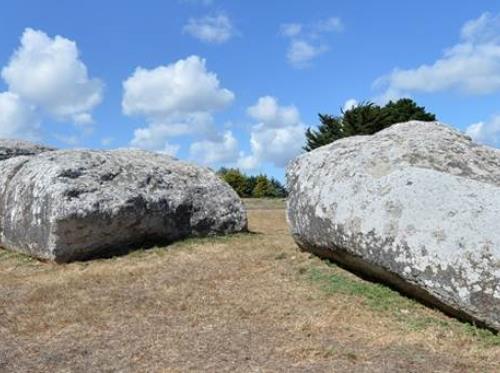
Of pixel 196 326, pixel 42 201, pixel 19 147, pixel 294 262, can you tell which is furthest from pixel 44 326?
pixel 19 147

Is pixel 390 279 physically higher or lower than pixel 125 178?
lower

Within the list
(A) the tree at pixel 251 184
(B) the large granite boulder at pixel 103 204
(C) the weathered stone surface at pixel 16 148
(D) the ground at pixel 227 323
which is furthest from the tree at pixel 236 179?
(D) the ground at pixel 227 323

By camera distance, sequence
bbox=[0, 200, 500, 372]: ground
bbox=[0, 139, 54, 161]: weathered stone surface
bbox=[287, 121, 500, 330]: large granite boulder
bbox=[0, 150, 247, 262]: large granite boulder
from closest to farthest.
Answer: bbox=[0, 200, 500, 372]: ground
bbox=[287, 121, 500, 330]: large granite boulder
bbox=[0, 150, 247, 262]: large granite boulder
bbox=[0, 139, 54, 161]: weathered stone surface

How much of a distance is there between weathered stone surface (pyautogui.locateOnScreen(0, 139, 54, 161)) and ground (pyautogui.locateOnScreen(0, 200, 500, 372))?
9287 mm

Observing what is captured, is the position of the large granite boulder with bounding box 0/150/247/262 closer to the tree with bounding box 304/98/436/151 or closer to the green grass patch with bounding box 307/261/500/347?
the green grass patch with bounding box 307/261/500/347

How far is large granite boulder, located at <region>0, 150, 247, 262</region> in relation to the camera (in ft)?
33.1

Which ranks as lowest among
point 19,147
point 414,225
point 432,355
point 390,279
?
point 432,355

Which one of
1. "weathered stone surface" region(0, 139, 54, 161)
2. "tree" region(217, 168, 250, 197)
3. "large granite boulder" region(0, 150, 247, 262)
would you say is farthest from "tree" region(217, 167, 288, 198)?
"large granite boulder" region(0, 150, 247, 262)

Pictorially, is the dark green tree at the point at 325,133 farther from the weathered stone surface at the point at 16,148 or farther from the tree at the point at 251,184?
the weathered stone surface at the point at 16,148

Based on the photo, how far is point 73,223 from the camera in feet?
32.8

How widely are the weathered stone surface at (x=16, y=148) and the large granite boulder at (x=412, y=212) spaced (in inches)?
450

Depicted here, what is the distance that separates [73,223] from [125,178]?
4.67 feet

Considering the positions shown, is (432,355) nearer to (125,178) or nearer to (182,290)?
(182,290)

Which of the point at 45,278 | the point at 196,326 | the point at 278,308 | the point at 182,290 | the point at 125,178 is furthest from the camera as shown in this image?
the point at 125,178
